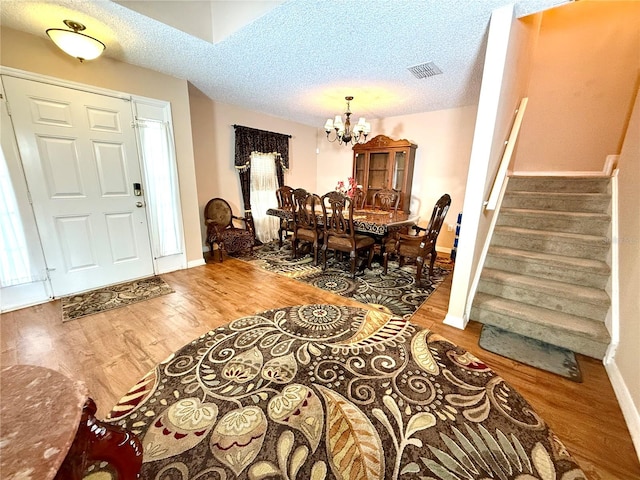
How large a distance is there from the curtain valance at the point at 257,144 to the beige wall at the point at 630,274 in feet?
14.5

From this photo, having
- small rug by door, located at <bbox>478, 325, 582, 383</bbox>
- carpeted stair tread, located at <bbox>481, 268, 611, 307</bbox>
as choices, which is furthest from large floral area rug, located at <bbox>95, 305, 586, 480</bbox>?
carpeted stair tread, located at <bbox>481, 268, 611, 307</bbox>

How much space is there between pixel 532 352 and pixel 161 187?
3.99 meters

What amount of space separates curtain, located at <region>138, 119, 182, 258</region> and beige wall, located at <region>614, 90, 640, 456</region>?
4110 millimetres

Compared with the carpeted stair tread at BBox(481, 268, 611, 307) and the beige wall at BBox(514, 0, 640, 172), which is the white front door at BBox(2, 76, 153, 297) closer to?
the carpeted stair tread at BBox(481, 268, 611, 307)

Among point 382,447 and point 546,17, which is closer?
point 382,447

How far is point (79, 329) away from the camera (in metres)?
1.98

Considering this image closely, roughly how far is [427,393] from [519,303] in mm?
1340

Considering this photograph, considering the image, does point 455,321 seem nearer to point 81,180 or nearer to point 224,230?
point 224,230

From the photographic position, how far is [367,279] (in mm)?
3074

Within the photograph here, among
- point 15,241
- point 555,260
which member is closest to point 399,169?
point 555,260

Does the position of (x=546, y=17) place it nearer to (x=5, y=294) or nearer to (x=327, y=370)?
(x=327, y=370)

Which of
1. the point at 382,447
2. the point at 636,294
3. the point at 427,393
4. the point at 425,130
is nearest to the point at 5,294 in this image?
the point at 382,447

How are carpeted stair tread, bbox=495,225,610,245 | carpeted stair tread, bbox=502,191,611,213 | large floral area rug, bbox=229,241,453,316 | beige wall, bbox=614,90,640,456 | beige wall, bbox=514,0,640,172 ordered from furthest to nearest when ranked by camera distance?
beige wall, bbox=514,0,640,172
large floral area rug, bbox=229,241,453,316
carpeted stair tread, bbox=502,191,611,213
carpeted stair tread, bbox=495,225,610,245
beige wall, bbox=614,90,640,456

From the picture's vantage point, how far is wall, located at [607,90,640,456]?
1.35 m
